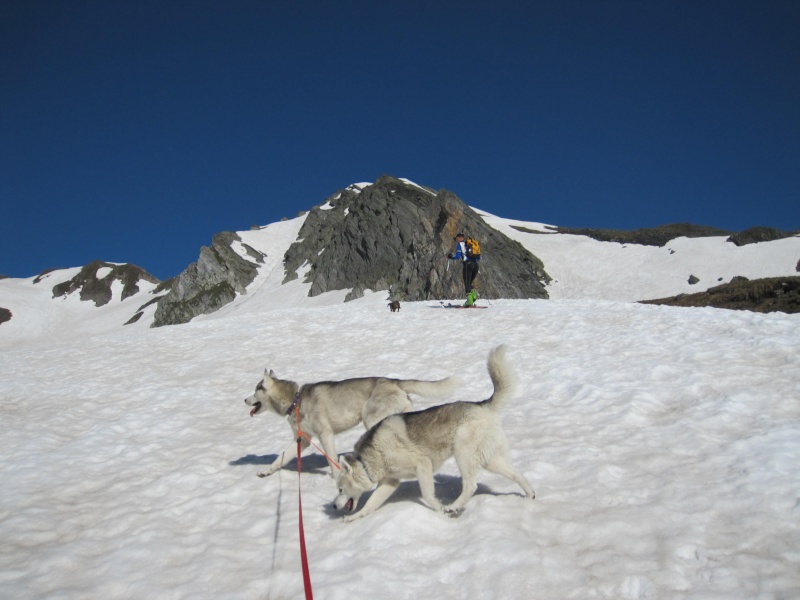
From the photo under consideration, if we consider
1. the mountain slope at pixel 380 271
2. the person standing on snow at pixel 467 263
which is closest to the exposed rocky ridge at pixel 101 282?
the mountain slope at pixel 380 271

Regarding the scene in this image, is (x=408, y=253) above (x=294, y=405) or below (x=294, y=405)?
above

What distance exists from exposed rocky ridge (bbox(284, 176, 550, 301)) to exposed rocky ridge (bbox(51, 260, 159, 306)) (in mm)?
45630

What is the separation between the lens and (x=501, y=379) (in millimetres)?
6195

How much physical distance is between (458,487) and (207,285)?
90043 millimetres

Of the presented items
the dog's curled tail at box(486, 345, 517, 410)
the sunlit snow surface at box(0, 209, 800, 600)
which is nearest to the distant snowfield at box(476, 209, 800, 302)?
the sunlit snow surface at box(0, 209, 800, 600)

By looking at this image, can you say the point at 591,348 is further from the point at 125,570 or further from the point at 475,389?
the point at 125,570

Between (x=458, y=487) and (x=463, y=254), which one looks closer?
(x=458, y=487)

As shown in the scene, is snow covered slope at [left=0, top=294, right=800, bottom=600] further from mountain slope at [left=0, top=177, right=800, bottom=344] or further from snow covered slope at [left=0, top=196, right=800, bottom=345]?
snow covered slope at [left=0, top=196, right=800, bottom=345]

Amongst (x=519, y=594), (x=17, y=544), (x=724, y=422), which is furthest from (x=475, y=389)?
(x=17, y=544)

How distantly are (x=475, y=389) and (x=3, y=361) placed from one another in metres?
20.3

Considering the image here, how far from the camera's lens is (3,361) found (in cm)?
2019

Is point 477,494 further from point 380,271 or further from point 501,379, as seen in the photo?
point 380,271

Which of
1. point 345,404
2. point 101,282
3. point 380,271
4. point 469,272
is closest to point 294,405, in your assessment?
point 345,404

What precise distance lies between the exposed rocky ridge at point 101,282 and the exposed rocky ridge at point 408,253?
1796 inches
